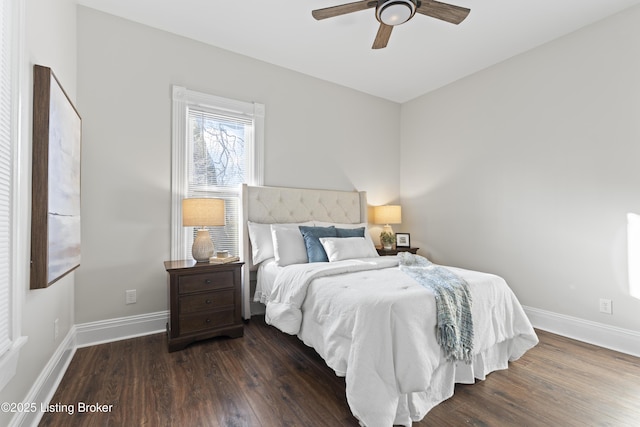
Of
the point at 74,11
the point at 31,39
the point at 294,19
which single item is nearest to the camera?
the point at 31,39

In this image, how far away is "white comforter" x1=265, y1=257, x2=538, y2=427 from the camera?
1.58m

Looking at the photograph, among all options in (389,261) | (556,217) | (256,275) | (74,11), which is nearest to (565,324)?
(556,217)

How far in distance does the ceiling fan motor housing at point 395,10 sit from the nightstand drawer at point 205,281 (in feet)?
8.18

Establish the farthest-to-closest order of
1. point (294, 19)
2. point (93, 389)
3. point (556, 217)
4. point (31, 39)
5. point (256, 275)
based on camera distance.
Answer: point (256, 275) → point (556, 217) → point (294, 19) → point (93, 389) → point (31, 39)

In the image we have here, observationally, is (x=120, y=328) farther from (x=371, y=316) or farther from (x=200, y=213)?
(x=371, y=316)

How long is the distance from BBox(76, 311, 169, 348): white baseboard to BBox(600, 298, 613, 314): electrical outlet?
4.14 meters

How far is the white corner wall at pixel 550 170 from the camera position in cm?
270

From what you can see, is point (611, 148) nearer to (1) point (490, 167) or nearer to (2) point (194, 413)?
(1) point (490, 167)

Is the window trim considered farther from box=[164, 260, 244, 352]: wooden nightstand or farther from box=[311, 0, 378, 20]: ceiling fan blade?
box=[311, 0, 378, 20]: ceiling fan blade

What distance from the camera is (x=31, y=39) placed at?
5.44 feet

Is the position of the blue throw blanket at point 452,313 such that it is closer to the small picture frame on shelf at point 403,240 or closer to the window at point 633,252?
the window at point 633,252

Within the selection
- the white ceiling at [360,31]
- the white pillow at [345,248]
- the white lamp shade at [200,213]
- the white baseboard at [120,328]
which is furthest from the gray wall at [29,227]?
the white pillow at [345,248]

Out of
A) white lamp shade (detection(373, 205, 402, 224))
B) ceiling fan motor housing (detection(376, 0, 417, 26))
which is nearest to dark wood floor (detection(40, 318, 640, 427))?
white lamp shade (detection(373, 205, 402, 224))

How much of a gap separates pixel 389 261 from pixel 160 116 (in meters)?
2.66
